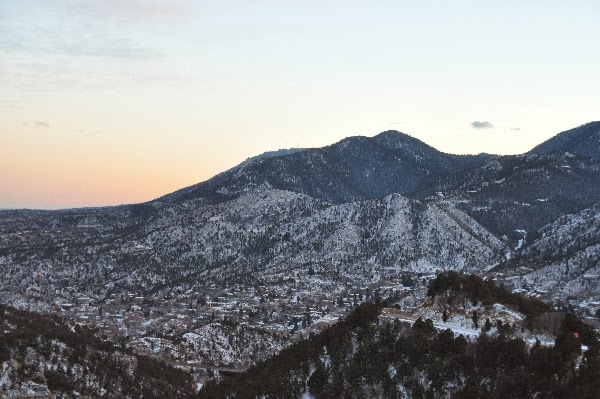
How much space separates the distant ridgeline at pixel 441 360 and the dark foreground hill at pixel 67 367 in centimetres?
2429

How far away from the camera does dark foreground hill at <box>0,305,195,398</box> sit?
84500mm

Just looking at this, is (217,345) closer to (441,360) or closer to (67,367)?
(67,367)

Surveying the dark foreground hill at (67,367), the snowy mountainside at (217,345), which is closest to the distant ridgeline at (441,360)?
the dark foreground hill at (67,367)

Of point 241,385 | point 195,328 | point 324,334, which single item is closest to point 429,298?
point 324,334

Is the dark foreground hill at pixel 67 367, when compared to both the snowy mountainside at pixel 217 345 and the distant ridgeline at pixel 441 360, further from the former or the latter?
the snowy mountainside at pixel 217 345

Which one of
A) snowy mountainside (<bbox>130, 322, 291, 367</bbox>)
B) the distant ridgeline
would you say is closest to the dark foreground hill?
the distant ridgeline

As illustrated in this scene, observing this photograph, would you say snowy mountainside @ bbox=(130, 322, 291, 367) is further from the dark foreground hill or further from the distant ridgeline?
the distant ridgeline

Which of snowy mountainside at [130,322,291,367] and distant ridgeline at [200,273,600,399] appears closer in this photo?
distant ridgeline at [200,273,600,399]

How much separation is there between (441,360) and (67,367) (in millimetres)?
55969

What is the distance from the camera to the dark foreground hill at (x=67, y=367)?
84.5m

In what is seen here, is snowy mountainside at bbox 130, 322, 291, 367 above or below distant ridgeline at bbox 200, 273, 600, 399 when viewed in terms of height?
below

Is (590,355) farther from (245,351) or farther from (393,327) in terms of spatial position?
(245,351)

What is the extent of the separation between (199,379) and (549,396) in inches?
3277

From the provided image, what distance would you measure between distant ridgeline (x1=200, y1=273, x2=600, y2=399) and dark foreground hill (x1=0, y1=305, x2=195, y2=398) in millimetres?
24294
